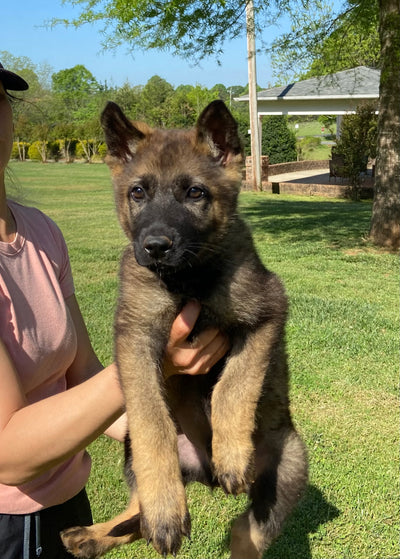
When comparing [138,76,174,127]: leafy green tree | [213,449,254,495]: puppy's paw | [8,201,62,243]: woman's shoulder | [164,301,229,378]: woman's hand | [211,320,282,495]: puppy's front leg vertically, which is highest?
[138,76,174,127]: leafy green tree

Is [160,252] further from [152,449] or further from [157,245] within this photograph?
[152,449]

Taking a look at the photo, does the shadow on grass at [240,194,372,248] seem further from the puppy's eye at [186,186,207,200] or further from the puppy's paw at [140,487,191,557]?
the puppy's paw at [140,487,191,557]

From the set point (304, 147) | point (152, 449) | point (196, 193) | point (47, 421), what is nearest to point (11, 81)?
point (196, 193)

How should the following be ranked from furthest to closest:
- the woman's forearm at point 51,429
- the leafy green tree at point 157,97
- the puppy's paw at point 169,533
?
1. the leafy green tree at point 157,97
2. the puppy's paw at point 169,533
3. the woman's forearm at point 51,429

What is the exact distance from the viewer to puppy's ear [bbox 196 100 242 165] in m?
2.70

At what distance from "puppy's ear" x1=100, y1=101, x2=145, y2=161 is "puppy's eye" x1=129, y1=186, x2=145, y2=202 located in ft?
0.95

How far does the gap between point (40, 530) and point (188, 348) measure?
3.33 ft

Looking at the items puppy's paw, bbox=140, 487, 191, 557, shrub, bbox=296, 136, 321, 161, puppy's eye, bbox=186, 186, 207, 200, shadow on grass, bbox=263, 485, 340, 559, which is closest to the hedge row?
shrub, bbox=296, 136, 321, 161

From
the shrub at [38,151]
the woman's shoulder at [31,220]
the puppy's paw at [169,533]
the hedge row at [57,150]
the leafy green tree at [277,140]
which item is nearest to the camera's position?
the puppy's paw at [169,533]

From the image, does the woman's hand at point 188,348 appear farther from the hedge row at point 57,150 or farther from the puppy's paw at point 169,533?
the hedge row at point 57,150

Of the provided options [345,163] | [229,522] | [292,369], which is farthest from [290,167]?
[229,522]

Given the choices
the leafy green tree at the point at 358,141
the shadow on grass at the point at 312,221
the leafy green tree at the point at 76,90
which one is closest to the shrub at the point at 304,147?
the leafy green tree at the point at 358,141

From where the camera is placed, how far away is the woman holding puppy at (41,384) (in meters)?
1.92

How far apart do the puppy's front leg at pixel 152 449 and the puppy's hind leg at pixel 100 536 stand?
1.94 ft
